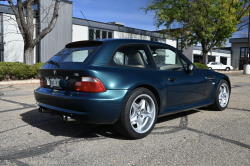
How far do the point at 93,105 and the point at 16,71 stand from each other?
1043 centimetres

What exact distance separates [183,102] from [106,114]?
5.60 ft

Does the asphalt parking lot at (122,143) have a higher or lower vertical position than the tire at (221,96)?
lower

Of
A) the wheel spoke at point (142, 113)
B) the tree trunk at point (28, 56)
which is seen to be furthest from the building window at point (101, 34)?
the wheel spoke at point (142, 113)

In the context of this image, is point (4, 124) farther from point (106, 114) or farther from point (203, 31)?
point (203, 31)

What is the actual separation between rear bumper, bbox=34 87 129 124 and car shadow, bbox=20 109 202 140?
0.38m

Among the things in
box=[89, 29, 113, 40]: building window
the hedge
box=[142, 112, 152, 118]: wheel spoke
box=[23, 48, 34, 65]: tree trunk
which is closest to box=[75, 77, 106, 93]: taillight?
box=[142, 112, 152, 118]: wheel spoke

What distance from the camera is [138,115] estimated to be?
12.0 feet

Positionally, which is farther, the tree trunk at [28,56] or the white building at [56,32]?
the white building at [56,32]

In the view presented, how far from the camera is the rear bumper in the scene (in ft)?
10.4

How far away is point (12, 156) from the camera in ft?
9.46

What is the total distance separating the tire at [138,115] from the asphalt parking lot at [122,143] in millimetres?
138

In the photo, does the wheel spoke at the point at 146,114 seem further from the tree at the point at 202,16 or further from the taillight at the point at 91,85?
the tree at the point at 202,16

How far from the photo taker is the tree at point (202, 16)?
22.6 meters

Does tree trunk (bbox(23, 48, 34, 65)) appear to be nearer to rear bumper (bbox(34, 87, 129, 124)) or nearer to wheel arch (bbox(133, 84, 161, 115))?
rear bumper (bbox(34, 87, 129, 124))
